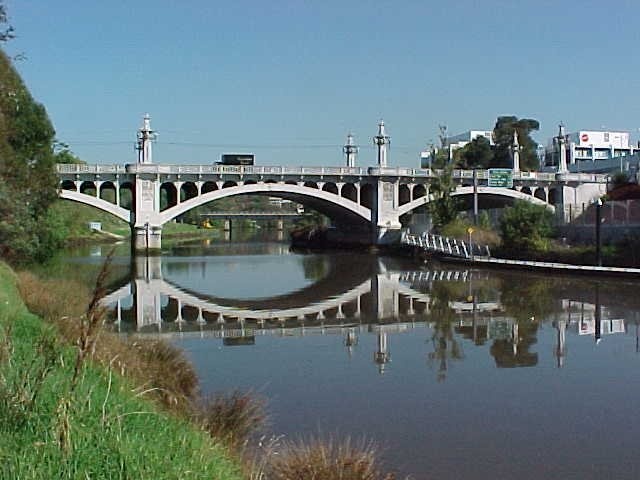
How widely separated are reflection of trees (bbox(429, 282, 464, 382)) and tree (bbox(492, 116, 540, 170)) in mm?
75318

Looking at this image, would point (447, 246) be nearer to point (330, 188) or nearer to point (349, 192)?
point (330, 188)

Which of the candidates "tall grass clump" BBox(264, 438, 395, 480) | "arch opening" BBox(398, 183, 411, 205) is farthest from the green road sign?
"tall grass clump" BBox(264, 438, 395, 480)

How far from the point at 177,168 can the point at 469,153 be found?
182 ft

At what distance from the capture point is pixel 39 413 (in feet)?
20.1

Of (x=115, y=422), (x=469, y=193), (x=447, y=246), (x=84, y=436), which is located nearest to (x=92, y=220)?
(x=469, y=193)

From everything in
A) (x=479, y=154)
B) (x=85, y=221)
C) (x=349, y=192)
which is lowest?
(x=85, y=221)

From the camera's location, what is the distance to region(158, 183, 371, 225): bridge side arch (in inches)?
2402

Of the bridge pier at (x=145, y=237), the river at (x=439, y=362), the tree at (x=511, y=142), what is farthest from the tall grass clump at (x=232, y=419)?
the tree at (x=511, y=142)

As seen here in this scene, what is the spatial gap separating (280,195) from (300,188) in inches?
135

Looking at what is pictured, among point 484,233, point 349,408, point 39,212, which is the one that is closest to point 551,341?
point 349,408

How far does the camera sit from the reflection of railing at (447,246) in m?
47.8

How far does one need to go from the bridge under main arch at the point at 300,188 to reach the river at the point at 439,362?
25784mm

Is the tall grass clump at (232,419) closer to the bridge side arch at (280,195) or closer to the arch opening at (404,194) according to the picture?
the bridge side arch at (280,195)

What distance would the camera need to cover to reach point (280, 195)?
65.9m
